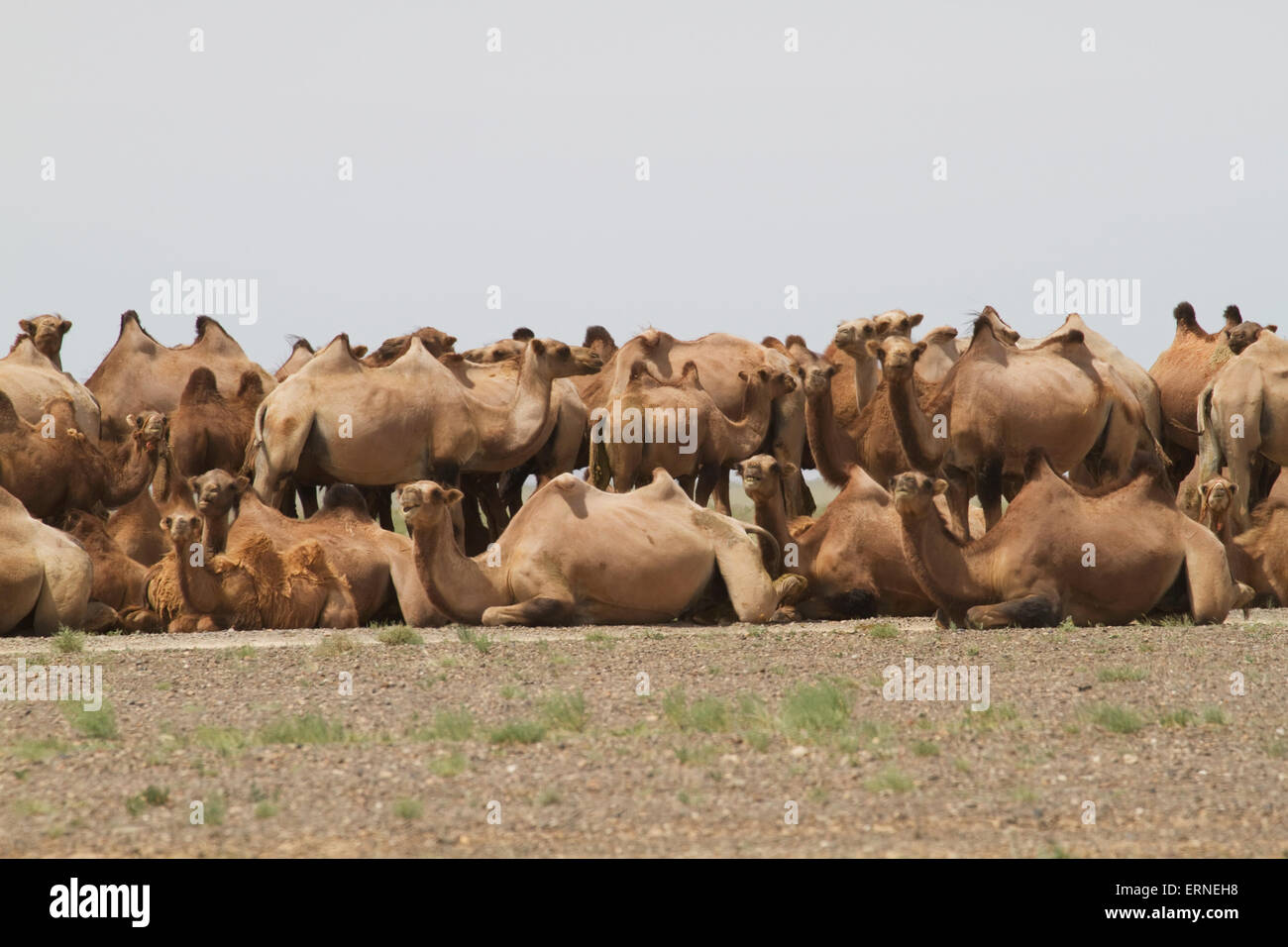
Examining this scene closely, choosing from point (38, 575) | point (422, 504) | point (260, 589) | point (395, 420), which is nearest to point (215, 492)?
point (260, 589)

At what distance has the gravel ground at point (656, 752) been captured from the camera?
7004 mm

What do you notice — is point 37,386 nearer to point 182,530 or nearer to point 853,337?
point 182,530

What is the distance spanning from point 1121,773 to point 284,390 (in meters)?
10.2

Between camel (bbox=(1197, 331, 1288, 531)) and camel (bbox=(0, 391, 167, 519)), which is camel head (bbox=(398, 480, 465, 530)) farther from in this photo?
camel (bbox=(1197, 331, 1288, 531))

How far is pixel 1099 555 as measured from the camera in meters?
12.4

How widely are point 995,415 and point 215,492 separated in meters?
6.19

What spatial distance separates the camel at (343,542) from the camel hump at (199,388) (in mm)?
3227

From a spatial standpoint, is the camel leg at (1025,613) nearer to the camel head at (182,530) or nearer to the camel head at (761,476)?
the camel head at (761,476)

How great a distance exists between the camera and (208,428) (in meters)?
17.0

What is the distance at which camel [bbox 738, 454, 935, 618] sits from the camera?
45.8 ft

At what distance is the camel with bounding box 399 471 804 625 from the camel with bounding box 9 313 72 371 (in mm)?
7151

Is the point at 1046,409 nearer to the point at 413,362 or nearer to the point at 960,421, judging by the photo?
the point at 960,421

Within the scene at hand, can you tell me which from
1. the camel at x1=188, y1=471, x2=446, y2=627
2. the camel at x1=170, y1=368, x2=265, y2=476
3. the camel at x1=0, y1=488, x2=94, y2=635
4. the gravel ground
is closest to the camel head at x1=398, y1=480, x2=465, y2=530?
the camel at x1=188, y1=471, x2=446, y2=627
